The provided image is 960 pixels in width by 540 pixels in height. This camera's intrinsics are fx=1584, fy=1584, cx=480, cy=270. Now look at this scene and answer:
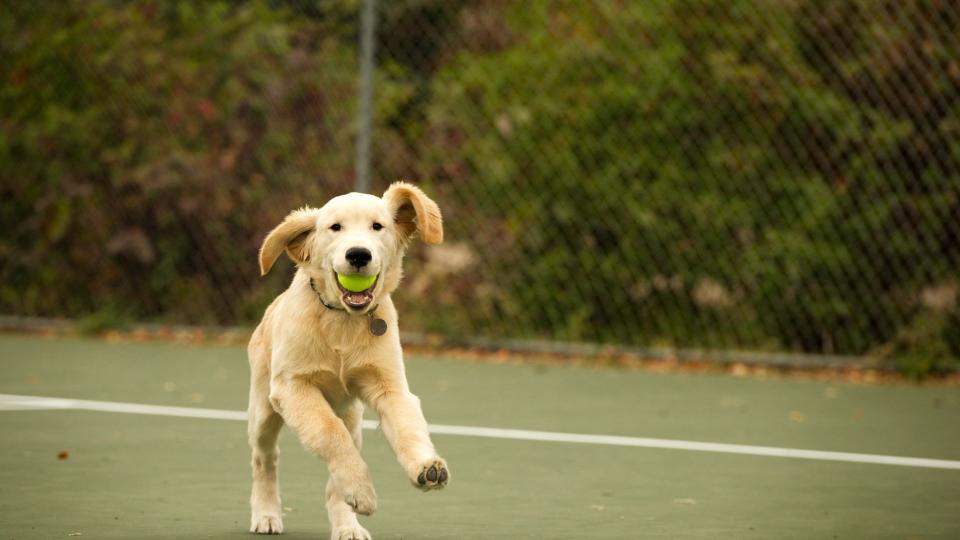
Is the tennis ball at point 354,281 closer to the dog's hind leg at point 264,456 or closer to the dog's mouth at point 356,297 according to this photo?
the dog's mouth at point 356,297

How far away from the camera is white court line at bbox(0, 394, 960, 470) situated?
649cm

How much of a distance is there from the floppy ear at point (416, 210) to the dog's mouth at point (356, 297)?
30cm

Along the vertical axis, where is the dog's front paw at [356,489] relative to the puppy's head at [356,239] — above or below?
below

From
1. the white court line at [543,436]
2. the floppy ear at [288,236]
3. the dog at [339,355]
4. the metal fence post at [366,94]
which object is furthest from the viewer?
the metal fence post at [366,94]

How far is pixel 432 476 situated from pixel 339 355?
0.62 m

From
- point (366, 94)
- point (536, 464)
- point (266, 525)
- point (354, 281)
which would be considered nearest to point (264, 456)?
point (266, 525)

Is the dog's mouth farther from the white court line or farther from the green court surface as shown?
the white court line

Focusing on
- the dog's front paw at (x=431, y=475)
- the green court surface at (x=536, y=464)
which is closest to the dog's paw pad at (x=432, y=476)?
the dog's front paw at (x=431, y=475)

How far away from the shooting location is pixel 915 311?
30.4 feet

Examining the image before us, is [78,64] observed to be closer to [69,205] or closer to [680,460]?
[69,205]

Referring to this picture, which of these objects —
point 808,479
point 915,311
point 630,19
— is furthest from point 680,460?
point 630,19

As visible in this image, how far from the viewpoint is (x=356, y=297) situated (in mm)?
4570

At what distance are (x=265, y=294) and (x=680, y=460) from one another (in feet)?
18.3

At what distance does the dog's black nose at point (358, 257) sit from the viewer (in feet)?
14.7
